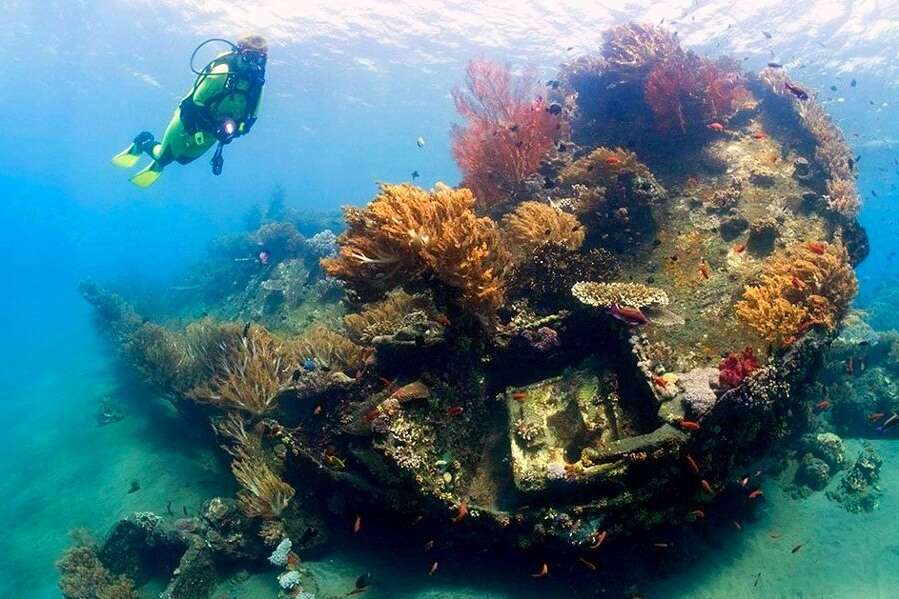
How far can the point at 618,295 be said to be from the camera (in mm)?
6902

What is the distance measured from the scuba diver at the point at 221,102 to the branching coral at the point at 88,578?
7.29m

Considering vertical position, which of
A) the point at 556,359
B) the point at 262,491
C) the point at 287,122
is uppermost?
the point at 556,359

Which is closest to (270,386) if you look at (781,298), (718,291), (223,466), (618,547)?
(223,466)

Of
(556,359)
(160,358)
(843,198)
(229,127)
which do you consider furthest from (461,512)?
(160,358)

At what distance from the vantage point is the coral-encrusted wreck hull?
225 inches

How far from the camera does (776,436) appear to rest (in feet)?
20.3

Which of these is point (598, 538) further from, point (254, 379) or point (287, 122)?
point (287, 122)

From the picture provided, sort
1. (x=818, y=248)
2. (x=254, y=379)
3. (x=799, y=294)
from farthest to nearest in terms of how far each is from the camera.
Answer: (x=254, y=379) → (x=818, y=248) → (x=799, y=294)

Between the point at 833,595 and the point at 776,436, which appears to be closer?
the point at 776,436

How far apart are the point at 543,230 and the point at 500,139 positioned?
389cm

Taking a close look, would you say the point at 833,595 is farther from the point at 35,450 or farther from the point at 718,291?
the point at 35,450

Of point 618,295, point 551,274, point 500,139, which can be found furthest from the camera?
point 500,139

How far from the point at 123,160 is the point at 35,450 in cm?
1181

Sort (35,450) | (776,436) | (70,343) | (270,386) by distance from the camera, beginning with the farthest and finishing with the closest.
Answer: (70,343), (35,450), (270,386), (776,436)
